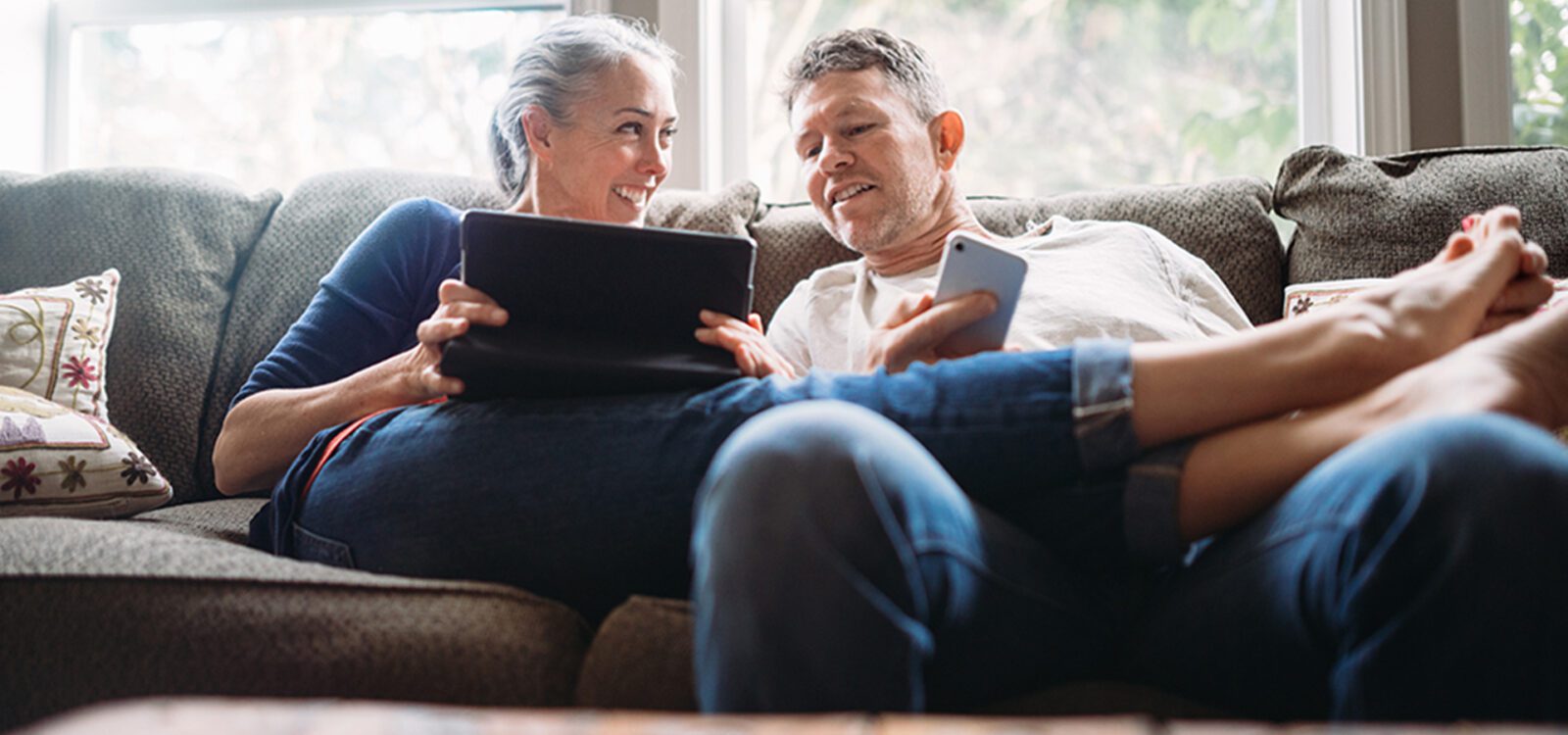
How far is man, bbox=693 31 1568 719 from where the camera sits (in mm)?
688

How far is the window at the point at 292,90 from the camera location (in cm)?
256

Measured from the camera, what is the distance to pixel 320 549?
118 centimetres

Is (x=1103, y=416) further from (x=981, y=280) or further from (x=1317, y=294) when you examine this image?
(x=1317, y=294)

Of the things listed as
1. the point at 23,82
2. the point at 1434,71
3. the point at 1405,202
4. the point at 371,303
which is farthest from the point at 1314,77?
the point at 23,82

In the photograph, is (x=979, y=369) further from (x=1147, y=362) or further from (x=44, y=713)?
(x=44, y=713)

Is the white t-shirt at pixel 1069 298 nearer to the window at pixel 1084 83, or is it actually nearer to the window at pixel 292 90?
the window at pixel 1084 83

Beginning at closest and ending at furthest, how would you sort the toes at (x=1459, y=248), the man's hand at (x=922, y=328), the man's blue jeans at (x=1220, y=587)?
the man's blue jeans at (x=1220, y=587)
the toes at (x=1459, y=248)
the man's hand at (x=922, y=328)

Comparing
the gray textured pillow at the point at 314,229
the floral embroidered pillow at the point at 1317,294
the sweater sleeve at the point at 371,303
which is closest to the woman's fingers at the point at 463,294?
the sweater sleeve at the point at 371,303

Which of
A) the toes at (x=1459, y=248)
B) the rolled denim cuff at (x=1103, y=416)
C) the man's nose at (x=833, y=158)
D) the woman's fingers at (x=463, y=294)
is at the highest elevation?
the man's nose at (x=833, y=158)

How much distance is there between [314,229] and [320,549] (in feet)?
2.89

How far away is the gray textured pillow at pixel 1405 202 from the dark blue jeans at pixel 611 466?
934mm

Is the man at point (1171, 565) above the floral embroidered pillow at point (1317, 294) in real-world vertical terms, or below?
below

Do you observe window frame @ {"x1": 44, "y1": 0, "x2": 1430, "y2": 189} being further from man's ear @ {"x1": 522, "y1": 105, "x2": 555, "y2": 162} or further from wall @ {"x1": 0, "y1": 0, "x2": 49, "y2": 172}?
man's ear @ {"x1": 522, "y1": 105, "x2": 555, "y2": 162}

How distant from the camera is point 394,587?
99cm
